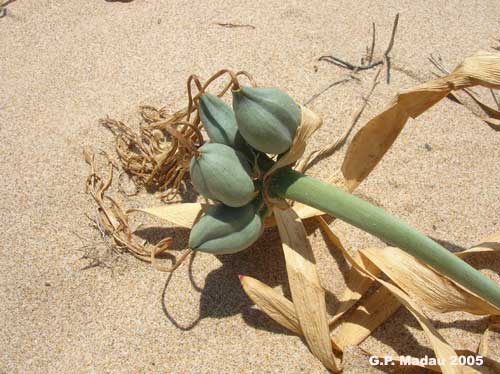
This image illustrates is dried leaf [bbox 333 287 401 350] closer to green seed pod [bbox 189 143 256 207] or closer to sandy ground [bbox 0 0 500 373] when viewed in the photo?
sandy ground [bbox 0 0 500 373]

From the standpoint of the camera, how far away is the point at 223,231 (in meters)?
1.00

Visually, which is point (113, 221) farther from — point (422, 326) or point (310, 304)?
point (422, 326)

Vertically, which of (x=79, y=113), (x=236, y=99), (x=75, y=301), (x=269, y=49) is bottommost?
(x=75, y=301)

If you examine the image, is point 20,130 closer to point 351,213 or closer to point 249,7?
point 249,7

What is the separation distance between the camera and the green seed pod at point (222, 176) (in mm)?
952

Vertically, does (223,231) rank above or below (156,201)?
above

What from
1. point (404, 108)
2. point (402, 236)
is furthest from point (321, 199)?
point (404, 108)

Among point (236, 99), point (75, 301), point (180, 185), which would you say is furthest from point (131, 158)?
point (236, 99)

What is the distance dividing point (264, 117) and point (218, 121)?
122 millimetres

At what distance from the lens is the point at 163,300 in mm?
1198

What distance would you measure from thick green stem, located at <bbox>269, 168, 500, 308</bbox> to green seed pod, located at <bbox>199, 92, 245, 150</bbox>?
0.19 meters

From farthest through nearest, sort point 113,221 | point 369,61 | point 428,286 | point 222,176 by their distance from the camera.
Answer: point 369,61, point 113,221, point 428,286, point 222,176

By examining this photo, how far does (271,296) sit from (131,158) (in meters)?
0.59

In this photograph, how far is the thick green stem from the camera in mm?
966
